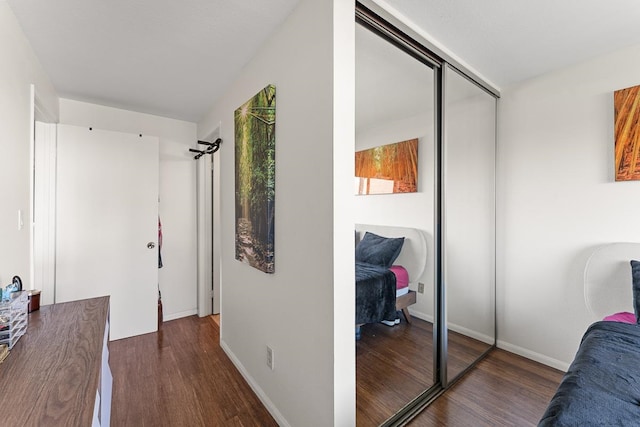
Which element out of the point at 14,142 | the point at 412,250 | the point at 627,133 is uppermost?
the point at 627,133

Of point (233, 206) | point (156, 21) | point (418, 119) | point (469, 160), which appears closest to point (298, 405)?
point (233, 206)

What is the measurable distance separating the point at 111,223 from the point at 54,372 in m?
2.19

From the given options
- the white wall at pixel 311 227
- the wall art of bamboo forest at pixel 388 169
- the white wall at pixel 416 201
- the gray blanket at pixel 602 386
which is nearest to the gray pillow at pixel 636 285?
the gray blanket at pixel 602 386

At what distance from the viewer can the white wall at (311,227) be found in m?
1.29

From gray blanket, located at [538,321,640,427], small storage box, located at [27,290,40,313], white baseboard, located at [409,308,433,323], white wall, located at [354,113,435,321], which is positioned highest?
white wall, located at [354,113,435,321]

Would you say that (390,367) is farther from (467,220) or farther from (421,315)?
(467,220)

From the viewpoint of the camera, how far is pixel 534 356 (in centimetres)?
230

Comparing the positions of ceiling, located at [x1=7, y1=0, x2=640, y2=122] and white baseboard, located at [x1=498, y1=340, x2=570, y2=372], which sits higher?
ceiling, located at [x1=7, y1=0, x2=640, y2=122]

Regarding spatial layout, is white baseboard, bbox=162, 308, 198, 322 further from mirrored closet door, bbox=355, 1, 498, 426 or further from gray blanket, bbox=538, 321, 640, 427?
gray blanket, bbox=538, 321, 640, 427

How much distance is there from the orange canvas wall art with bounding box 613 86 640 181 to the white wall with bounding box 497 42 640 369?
43mm

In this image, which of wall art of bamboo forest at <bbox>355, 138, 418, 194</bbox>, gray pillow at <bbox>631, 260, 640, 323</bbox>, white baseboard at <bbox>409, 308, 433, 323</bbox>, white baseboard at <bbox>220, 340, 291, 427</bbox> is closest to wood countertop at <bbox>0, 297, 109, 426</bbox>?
white baseboard at <bbox>220, 340, 291, 427</bbox>

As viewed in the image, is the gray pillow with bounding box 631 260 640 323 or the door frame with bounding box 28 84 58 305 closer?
the gray pillow with bounding box 631 260 640 323

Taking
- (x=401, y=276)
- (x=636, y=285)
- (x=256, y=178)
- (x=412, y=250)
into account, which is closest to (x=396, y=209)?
(x=412, y=250)

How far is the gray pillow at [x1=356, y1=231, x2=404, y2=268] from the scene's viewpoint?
1508mm
